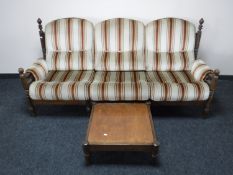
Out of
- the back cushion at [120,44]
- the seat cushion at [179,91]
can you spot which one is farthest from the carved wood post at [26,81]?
the seat cushion at [179,91]

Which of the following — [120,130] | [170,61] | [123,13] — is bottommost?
[120,130]

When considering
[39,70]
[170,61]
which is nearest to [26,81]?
[39,70]

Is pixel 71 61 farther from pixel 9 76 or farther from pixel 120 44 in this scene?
pixel 9 76

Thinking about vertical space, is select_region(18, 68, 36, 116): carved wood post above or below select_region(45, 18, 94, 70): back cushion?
below

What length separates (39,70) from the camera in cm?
243

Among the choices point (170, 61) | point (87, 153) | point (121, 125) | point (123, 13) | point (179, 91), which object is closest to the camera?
point (87, 153)

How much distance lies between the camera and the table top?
1.67 m

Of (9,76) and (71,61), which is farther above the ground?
(71,61)

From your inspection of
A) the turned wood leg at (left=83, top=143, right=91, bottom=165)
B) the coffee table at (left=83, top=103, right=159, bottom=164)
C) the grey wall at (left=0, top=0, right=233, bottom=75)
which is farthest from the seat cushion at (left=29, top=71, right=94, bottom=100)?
the grey wall at (left=0, top=0, right=233, bottom=75)

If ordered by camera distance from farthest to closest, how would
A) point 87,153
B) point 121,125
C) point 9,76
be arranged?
1. point 9,76
2. point 121,125
3. point 87,153

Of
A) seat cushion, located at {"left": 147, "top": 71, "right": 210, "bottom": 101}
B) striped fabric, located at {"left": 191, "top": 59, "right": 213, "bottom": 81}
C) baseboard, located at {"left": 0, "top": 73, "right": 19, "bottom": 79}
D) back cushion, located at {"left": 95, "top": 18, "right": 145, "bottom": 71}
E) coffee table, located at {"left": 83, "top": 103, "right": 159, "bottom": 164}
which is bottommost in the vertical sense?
baseboard, located at {"left": 0, "top": 73, "right": 19, "bottom": 79}

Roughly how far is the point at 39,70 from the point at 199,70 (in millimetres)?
1671

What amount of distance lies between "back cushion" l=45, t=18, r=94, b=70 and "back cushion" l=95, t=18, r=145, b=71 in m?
0.10

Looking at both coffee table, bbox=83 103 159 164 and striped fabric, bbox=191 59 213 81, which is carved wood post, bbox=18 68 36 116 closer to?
coffee table, bbox=83 103 159 164
